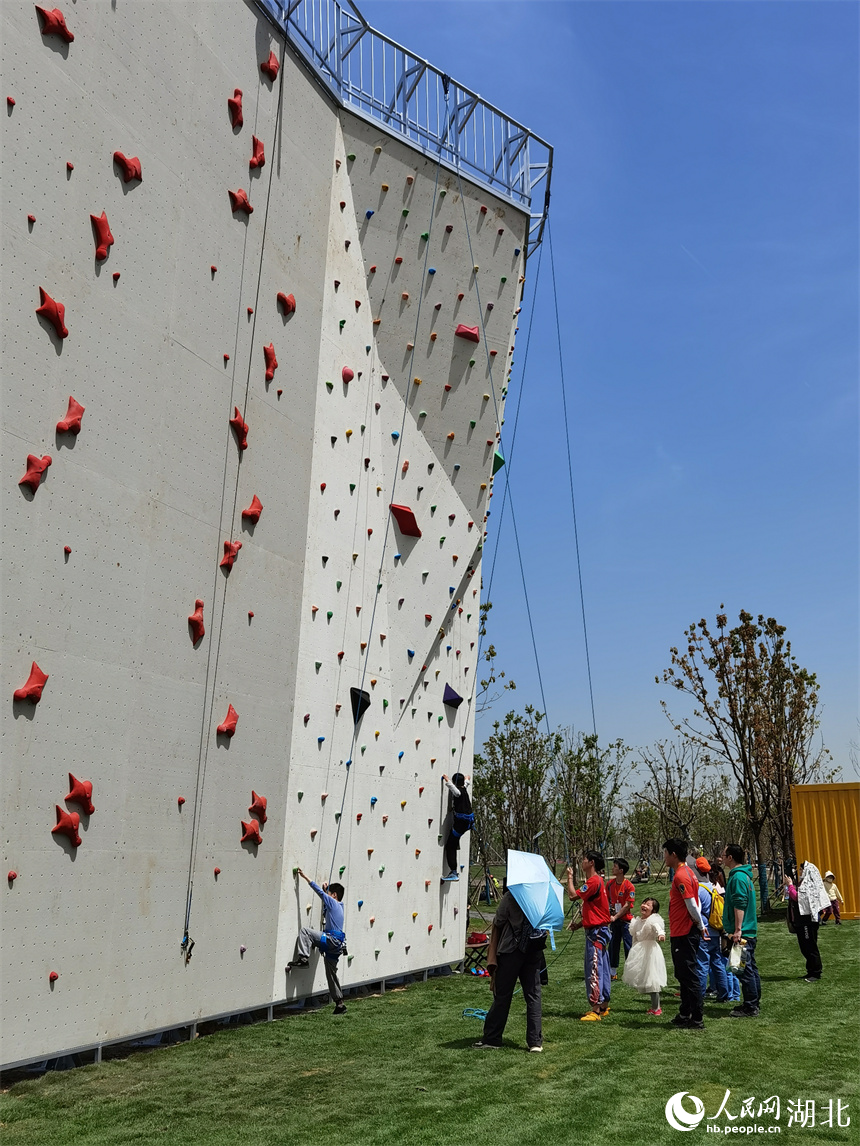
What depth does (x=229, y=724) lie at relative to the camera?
995 cm

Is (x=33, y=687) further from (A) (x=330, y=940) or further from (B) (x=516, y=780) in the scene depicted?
(B) (x=516, y=780)

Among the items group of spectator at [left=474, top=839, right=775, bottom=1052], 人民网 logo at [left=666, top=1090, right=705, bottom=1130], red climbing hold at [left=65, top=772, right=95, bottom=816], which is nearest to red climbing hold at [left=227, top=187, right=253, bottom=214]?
red climbing hold at [left=65, top=772, right=95, bottom=816]

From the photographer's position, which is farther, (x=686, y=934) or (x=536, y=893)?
(x=686, y=934)

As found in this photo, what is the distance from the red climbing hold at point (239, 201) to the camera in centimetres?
1016

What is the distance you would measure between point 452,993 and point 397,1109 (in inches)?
235

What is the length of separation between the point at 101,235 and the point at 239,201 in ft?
7.39

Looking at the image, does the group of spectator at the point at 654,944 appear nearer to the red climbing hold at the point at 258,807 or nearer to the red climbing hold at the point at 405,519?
the red climbing hold at the point at 258,807

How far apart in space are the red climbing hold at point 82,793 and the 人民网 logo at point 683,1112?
470 centimetres

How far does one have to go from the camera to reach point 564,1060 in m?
8.09

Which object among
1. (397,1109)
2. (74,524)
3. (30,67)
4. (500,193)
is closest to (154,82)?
(30,67)

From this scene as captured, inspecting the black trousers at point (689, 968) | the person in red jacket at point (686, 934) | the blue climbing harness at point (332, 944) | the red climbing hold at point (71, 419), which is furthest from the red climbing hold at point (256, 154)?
the black trousers at point (689, 968)

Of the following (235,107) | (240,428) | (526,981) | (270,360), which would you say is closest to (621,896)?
(526,981)

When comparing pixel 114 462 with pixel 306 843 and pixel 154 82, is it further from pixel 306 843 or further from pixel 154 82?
pixel 306 843

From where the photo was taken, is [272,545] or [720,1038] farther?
[272,545]
